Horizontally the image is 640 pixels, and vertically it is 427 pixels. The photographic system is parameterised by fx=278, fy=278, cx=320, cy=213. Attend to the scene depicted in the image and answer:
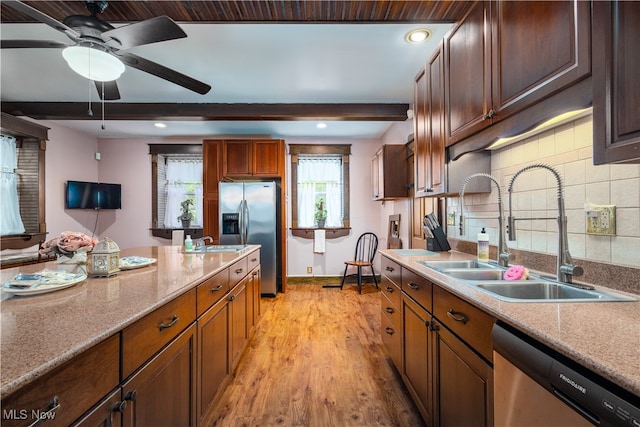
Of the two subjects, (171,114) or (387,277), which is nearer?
(387,277)

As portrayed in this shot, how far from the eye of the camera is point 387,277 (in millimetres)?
2279

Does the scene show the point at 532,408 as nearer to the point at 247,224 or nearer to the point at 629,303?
the point at 629,303

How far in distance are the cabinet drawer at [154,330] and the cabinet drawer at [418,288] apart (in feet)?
3.80

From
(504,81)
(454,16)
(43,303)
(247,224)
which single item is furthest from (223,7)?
(247,224)

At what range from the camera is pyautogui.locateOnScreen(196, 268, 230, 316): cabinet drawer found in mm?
1408

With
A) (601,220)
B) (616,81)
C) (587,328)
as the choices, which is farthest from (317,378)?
(616,81)

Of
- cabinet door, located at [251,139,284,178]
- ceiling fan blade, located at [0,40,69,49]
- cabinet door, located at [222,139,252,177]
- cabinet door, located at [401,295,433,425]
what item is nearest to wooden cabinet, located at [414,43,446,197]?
cabinet door, located at [401,295,433,425]

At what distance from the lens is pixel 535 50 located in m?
1.10

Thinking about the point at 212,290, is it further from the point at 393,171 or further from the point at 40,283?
the point at 393,171

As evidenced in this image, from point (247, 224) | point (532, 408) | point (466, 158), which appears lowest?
point (532, 408)

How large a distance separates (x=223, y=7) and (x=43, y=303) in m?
1.72

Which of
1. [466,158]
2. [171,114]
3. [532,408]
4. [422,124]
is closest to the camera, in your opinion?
[532,408]

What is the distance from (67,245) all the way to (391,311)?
2035 millimetres

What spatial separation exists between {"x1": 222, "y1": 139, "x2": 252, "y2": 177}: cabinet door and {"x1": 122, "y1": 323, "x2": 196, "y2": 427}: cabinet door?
3.41m
